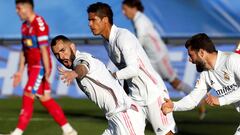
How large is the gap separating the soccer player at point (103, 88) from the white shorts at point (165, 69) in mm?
7091

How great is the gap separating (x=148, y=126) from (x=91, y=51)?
485 cm

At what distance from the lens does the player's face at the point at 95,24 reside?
8875mm

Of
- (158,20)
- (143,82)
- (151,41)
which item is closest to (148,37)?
(151,41)

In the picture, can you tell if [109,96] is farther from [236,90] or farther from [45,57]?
[45,57]

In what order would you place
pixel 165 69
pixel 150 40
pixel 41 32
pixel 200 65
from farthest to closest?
pixel 165 69, pixel 150 40, pixel 41 32, pixel 200 65

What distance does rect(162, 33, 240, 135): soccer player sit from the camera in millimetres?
8234

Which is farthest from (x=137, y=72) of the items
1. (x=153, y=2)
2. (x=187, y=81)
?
(x=153, y=2)

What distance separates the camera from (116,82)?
8352 millimetres

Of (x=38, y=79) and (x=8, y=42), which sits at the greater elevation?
(x=38, y=79)

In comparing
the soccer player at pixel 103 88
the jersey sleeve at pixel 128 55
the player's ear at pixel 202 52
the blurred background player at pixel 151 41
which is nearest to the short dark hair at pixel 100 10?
the jersey sleeve at pixel 128 55

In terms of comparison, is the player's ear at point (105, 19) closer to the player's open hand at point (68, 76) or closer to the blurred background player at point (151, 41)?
the player's open hand at point (68, 76)

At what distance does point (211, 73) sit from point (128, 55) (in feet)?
2.93

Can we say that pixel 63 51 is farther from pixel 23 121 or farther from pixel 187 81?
pixel 187 81

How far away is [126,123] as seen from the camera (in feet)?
27.3
